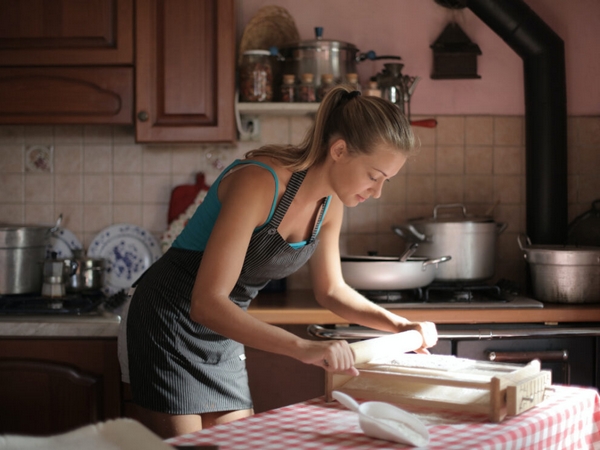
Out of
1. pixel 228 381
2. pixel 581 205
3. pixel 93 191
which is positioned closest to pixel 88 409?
pixel 228 381

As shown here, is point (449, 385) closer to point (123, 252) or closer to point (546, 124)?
point (546, 124)

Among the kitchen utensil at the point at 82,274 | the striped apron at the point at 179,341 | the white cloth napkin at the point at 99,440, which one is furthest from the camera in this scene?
the kitchen utensil at the point at 82,274

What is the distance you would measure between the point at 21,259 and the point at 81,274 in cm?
21

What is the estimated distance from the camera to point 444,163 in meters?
2.90

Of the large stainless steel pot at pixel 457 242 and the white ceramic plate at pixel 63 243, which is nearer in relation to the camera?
the large stainless steel pot at pixel 457 242

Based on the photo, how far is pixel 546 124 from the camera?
273 cm

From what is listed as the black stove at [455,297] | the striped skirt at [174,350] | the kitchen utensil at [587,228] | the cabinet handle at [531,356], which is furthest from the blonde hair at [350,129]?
the kitchen utensil at [587,228]

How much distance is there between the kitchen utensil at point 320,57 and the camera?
2648 mm

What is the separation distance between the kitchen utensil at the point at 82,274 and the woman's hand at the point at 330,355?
1.58 m

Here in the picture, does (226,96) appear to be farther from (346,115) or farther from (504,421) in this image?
(504,421)

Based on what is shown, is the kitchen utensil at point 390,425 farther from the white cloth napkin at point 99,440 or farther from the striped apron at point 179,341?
the striped apron at point 179,341

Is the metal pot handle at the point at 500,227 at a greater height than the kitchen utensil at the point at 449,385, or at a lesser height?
greater

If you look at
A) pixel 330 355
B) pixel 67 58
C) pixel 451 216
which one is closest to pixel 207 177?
pixel 67 58

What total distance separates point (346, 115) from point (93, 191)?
1.61m
